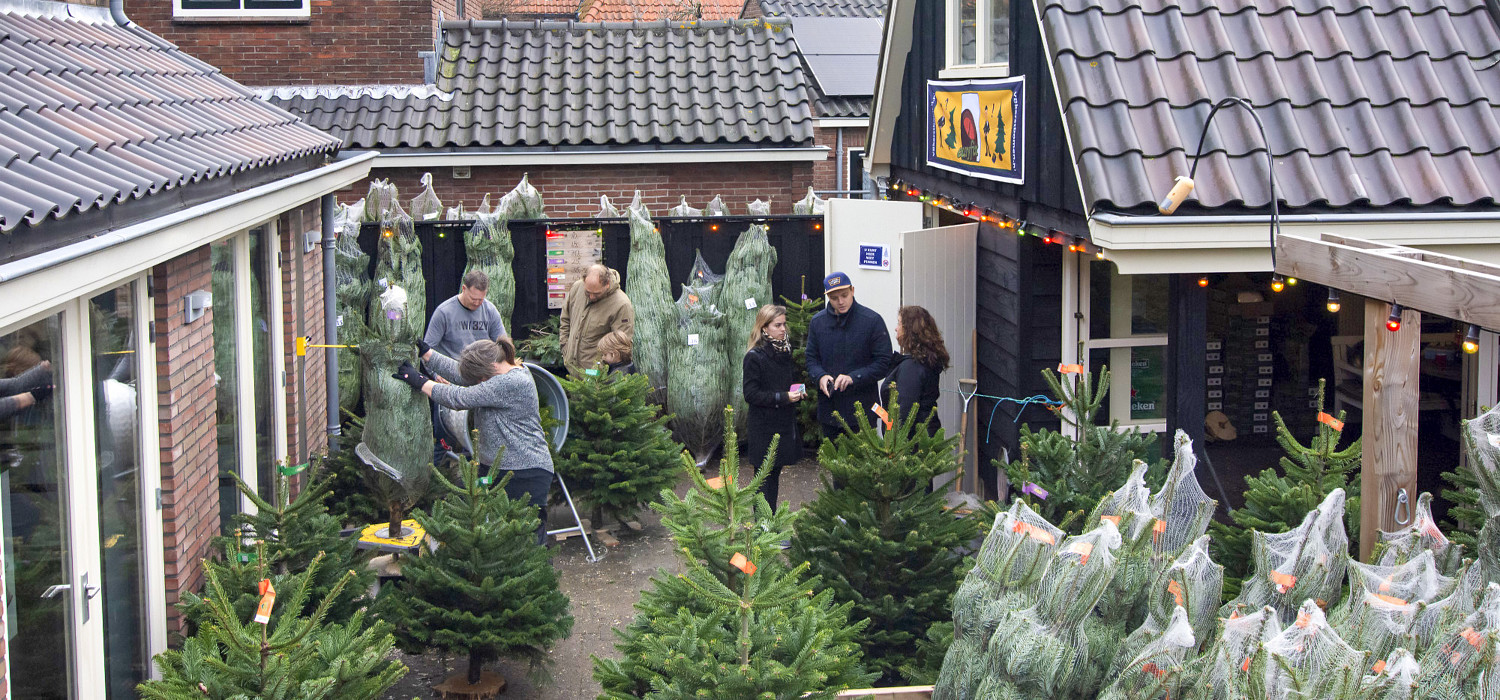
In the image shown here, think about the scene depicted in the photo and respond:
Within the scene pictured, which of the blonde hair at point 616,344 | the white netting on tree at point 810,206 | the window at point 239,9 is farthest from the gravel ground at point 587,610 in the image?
the window at point 239,9

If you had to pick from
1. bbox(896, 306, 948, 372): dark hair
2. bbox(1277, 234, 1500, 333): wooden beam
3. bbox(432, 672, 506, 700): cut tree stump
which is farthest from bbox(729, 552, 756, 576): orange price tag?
bbox(896, 306, 948, 372): dark hair

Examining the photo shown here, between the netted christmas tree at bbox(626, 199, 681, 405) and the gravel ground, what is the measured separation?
1171mm

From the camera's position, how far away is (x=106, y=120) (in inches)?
213

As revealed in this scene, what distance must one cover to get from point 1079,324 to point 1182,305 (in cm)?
148

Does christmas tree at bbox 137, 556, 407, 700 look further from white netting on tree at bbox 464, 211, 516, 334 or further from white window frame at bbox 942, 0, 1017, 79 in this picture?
white netting on tree at bbox 464, 211, 516, 334

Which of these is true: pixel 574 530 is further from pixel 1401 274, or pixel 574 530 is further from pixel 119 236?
pixel 1401 274

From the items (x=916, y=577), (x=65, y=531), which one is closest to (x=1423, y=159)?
(x=916, y=577)

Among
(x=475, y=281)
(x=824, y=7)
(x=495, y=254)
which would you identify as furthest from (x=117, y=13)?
(x=824, y=7)

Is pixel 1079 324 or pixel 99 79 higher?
pixel 99 79

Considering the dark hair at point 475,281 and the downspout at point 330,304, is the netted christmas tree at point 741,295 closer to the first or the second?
the dark hair at point 475,281

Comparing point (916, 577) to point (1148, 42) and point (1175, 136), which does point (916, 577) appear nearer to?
point (1175, 136)

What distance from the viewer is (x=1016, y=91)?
753 cm

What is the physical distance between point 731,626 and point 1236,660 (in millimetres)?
1557

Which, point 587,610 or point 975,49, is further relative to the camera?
point 975,49
